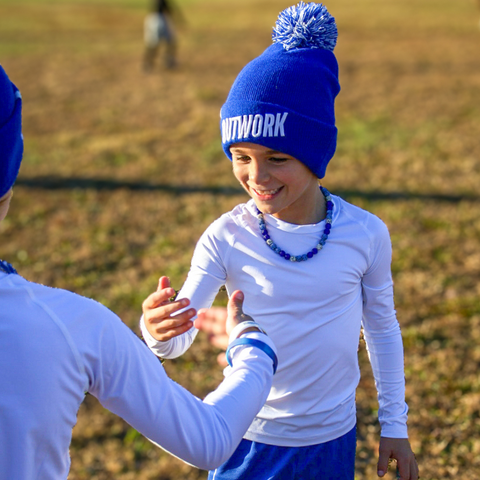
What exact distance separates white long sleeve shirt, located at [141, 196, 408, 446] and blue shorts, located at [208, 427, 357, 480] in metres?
0.03

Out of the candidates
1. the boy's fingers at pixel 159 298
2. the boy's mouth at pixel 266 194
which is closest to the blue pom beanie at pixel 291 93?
the boy's mouth at pixel 266 194

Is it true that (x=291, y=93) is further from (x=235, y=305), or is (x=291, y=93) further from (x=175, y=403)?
(x=175, y=403)

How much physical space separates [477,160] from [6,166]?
322 inches

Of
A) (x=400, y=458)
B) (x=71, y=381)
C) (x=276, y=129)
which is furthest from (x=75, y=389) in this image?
(x=400, y=458)

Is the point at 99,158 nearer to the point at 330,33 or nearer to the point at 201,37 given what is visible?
the point at 330,33

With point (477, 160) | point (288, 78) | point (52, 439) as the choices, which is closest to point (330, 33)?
point (288, 78)

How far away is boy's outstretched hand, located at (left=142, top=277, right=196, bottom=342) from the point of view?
1801mm

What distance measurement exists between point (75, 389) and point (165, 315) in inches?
21.7

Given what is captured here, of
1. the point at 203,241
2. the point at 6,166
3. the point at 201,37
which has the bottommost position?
the point at 203,241

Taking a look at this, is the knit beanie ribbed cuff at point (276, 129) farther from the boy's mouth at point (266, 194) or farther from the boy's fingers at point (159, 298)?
the boy's fingers at point (159, 298)

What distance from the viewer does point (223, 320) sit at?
168 cm

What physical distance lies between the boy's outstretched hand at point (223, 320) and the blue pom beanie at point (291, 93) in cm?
62

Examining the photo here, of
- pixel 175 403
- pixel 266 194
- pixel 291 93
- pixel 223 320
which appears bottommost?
pixel 175 403

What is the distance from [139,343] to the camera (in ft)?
4.62
